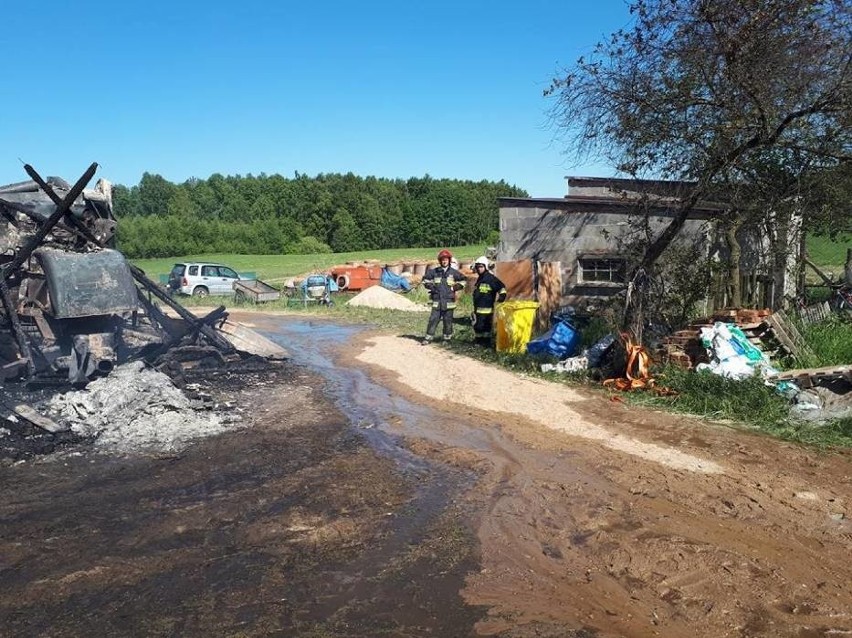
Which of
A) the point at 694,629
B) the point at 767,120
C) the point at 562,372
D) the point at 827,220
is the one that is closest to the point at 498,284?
the point at 562,372

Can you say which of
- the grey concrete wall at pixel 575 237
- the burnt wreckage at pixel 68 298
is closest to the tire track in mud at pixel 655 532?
the burnt wreckage at pixel 68 298

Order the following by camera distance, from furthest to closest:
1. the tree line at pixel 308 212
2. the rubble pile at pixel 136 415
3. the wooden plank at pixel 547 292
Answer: the tree line at pixel 308 212 < the wooden plank at pixel 547 292 < the rubble pile at pixel 136 415

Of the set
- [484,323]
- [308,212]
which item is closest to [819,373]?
[484,323]

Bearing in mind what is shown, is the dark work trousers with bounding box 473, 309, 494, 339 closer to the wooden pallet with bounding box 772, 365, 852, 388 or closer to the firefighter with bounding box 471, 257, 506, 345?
the firefighter with bounding box 471, 257, 506, 345

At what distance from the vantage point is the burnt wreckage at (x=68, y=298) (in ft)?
30.7

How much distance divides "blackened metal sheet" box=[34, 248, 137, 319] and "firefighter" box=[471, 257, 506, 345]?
6.01 meters

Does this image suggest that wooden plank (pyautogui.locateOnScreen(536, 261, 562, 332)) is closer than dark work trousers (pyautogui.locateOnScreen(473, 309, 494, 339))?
No

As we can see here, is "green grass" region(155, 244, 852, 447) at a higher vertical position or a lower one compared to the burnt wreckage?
lower

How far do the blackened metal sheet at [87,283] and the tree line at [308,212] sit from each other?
6420 cm

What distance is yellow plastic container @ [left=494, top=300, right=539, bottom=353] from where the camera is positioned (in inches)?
478

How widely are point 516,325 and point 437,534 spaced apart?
768cm

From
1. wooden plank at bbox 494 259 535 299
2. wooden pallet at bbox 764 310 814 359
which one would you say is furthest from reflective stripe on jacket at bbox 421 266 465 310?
wooden pallet at bbox 764 310 814 359

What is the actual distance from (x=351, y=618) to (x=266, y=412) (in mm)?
4951

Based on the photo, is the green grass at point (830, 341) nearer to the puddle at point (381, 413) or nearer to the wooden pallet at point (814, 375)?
the wooden pallet at point (814, 375)
